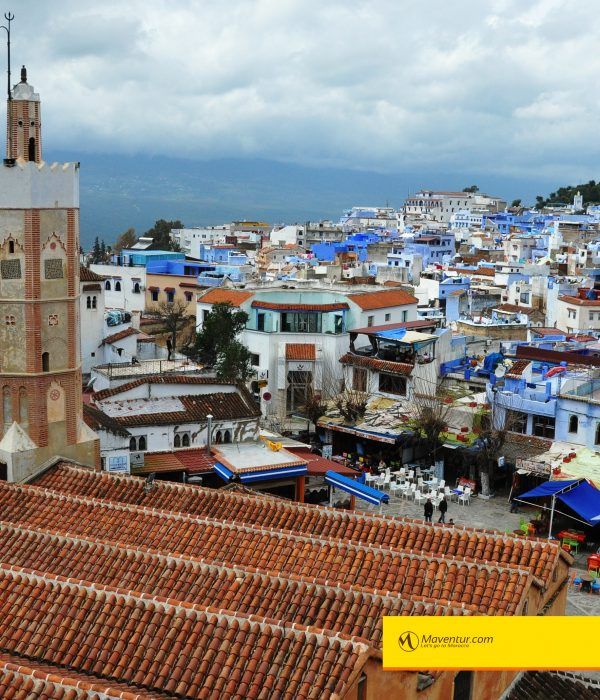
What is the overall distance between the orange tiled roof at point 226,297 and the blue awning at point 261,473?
1618cm

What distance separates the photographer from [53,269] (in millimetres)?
18938

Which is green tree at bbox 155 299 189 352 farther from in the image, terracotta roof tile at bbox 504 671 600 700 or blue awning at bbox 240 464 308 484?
terracotta roof tile at bbox 504 671 600 700

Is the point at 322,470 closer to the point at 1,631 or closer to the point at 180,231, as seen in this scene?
the point at 1,631

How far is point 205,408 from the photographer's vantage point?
25.5 m

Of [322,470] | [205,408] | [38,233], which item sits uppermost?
[38,233]

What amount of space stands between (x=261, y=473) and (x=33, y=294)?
25.6 ft

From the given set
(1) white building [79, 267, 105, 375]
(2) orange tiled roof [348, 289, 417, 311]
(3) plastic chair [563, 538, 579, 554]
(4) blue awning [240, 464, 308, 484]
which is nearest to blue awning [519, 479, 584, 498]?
(3) plastic chair [563, 538, 579, 554]

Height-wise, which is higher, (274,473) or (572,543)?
(274,473)

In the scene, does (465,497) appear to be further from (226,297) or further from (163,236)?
(163,236)

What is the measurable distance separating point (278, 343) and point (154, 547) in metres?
24.3

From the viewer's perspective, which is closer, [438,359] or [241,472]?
[241,472]

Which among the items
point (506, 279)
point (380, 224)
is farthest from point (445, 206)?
point (506, 279)

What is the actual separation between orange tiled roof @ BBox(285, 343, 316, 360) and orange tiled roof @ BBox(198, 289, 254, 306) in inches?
128

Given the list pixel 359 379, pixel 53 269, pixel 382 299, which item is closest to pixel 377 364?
pixel 359 379
